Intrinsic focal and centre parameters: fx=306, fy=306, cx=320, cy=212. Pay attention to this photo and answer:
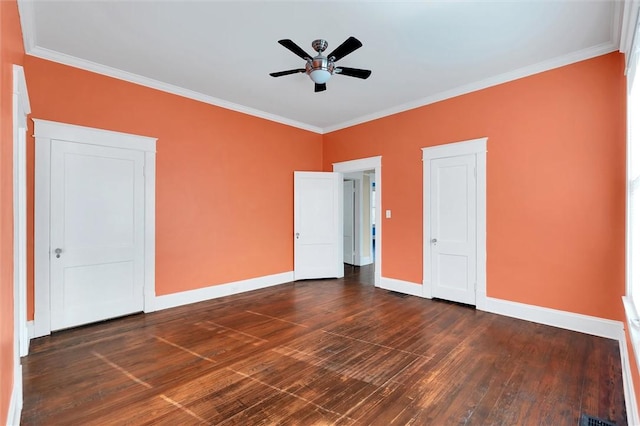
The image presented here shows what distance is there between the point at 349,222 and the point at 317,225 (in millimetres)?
1765

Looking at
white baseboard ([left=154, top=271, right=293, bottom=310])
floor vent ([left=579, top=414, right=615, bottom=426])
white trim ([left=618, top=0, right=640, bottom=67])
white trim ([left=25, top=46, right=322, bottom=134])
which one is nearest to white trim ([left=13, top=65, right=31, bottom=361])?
white trim ([left=25, top=46, right=322, bottom=134])

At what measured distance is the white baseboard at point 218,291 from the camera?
13.8 ft

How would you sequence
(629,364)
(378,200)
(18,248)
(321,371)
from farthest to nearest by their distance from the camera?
(378,200), (321,371), (18,248), (629,364)

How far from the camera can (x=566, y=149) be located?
3.46 m

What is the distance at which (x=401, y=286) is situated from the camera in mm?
5020

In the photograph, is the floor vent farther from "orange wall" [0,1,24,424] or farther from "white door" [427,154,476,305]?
"orange wall" [0,1,24,424]

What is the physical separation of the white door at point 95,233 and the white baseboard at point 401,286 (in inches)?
144

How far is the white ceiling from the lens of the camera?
262cm

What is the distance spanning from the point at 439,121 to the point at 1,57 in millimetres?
4571

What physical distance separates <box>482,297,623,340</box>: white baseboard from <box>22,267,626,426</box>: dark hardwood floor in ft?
0.39

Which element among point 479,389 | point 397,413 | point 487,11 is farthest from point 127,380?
point 487,11

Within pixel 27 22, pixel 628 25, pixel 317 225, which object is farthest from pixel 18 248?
pixel 628 25

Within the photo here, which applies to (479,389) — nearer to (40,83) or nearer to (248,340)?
(248,340)

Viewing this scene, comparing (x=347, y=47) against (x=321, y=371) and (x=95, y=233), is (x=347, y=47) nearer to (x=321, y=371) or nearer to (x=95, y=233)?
(x=321, y=371)
